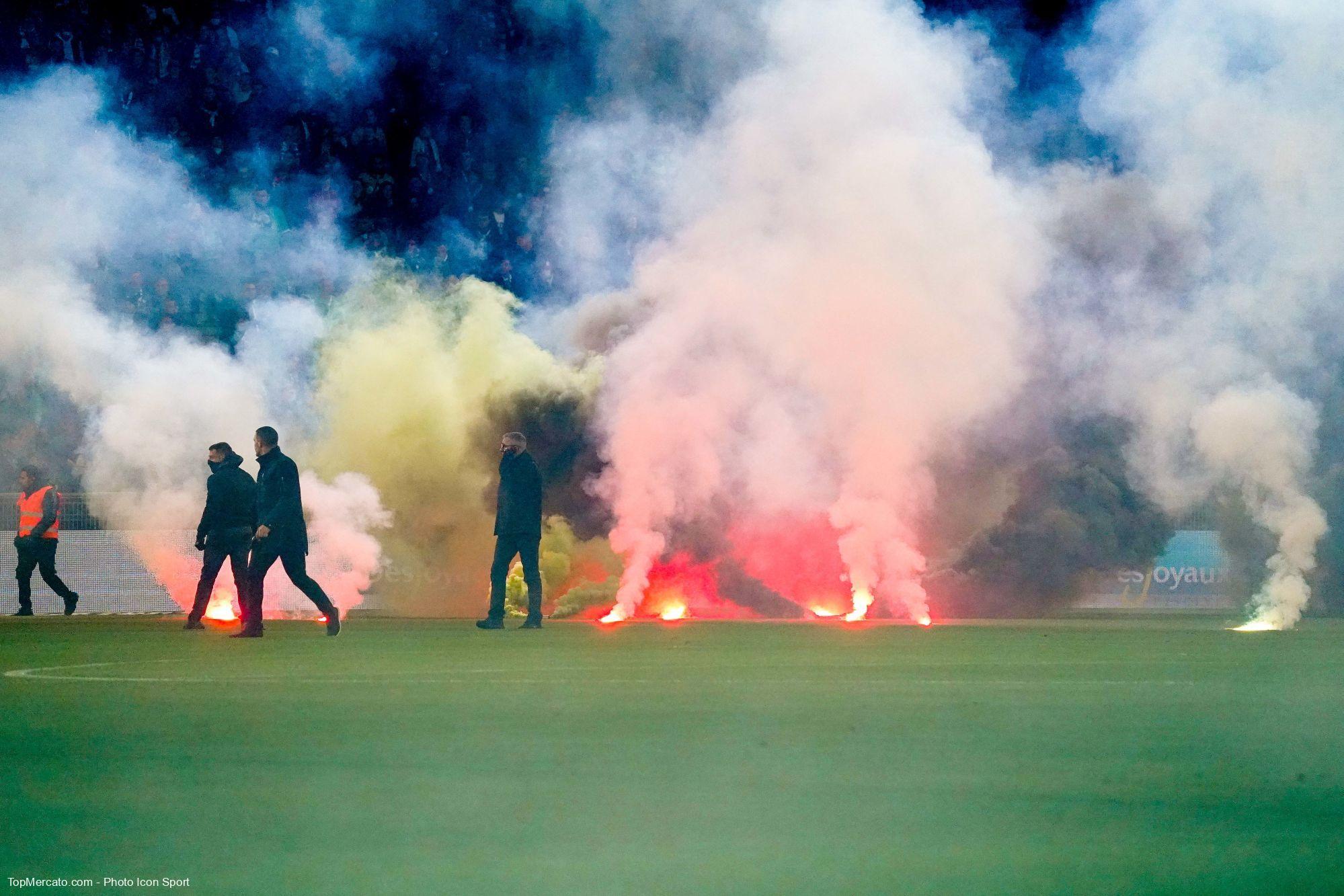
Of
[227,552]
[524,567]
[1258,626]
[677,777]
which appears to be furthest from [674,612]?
[677,777]

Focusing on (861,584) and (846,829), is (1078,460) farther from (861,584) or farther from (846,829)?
(846,829)

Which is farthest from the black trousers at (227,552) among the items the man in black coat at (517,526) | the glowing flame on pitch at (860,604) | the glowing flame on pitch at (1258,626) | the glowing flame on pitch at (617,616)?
the glowing flame on pitch at (1258,626)

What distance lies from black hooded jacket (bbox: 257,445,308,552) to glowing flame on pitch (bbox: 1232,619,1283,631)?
999cm

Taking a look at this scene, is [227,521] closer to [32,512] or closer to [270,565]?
[270,565]

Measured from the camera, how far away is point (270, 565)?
1839 centimetres

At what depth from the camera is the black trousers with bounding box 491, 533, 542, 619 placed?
20250 mm

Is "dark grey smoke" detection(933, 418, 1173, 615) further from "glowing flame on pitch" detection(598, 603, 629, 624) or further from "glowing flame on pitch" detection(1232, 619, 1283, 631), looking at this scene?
"glowing flame on pitch" detection(598, 603, 629, 624)

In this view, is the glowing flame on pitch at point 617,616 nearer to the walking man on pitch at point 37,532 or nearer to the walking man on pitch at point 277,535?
the walking man on pitch at point 277,535

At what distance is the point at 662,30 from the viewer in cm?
3044

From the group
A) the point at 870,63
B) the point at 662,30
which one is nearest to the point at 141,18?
the point at 662,30

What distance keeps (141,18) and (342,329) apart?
6032 millimetres

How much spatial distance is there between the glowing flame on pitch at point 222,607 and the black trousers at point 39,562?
169 cm

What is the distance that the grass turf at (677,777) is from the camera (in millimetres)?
5273

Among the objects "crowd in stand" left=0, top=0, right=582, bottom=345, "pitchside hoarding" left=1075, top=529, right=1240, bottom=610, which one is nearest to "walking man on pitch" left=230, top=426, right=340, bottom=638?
"crowd in stand" left=0, top=0, right=582, bottom=345
